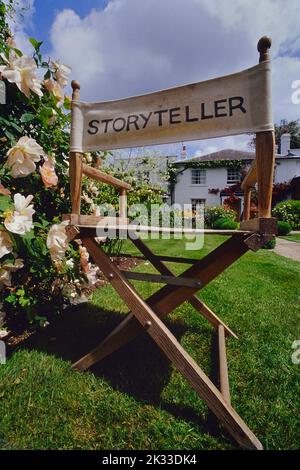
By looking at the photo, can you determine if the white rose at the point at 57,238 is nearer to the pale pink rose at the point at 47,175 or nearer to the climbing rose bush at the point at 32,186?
the climbing rose bush at the point at 32,186

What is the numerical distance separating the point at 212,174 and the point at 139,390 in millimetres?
23674

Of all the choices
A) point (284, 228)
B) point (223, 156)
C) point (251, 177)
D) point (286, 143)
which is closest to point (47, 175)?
point (251, 177)

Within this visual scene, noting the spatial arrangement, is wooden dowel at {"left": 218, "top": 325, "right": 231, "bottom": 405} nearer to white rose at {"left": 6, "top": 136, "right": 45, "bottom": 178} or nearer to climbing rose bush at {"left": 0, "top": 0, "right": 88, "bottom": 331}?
climbing rose bush at {"left": 0, "top": 0, "right": 88, "bottom": 331}

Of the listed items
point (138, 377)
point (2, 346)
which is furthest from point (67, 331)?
point (138, 377)

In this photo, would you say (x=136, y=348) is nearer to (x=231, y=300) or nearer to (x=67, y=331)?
(x=67, y=331)

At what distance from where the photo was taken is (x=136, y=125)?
4.79ft

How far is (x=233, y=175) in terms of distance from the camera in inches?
928

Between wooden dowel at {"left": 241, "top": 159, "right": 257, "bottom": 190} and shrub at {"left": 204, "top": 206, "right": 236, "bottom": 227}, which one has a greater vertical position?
shrub at {"left": 204, "top": 206, "right": 236, "bottom": 227}

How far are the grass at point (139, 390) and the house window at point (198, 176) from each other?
73.5 ft

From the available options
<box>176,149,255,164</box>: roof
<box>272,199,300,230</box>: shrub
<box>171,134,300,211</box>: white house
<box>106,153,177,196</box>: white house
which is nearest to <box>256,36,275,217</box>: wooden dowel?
<box>106,153,177,196</box>: white house

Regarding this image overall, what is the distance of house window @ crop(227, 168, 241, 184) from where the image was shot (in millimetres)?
23375

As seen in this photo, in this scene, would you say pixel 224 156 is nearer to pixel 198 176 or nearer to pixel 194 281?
pixel 198 176

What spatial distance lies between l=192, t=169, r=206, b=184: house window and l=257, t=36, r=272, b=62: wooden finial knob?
23495 mm

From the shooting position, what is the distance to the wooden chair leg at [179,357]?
4.09 feet
